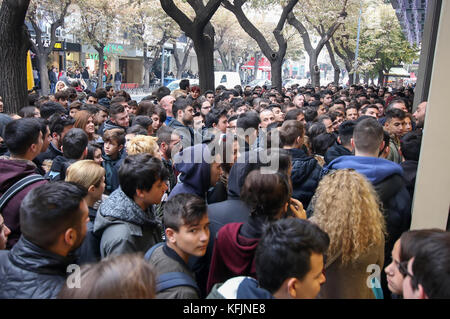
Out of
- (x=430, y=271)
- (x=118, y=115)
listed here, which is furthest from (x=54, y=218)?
(x=118, y=115)

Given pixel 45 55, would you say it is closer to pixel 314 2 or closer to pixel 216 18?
pixel 314 2

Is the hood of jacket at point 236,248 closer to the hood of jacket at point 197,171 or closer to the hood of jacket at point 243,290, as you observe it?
the hood of jacket at point 243,290

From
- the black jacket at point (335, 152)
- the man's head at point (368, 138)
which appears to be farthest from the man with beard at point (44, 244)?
the black jacket at point (335, 152)

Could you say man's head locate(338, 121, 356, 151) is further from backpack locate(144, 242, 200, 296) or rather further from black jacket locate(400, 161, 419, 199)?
backpack locate(144, 242, 200, 296)

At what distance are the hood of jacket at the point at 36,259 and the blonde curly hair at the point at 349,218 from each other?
1508mm

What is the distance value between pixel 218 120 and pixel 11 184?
3.76 metres

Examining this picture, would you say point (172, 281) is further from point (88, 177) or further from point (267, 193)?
point (88, 177)

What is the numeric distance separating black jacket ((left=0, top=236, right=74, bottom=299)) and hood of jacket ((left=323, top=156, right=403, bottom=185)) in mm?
2315

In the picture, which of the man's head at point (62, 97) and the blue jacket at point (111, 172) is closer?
the blue jacket at point (111, 172)

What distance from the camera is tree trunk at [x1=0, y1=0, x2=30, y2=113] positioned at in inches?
307

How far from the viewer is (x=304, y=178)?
13.8 feet

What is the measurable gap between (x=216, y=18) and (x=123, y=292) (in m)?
38.8

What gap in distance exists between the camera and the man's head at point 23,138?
12.3ft
